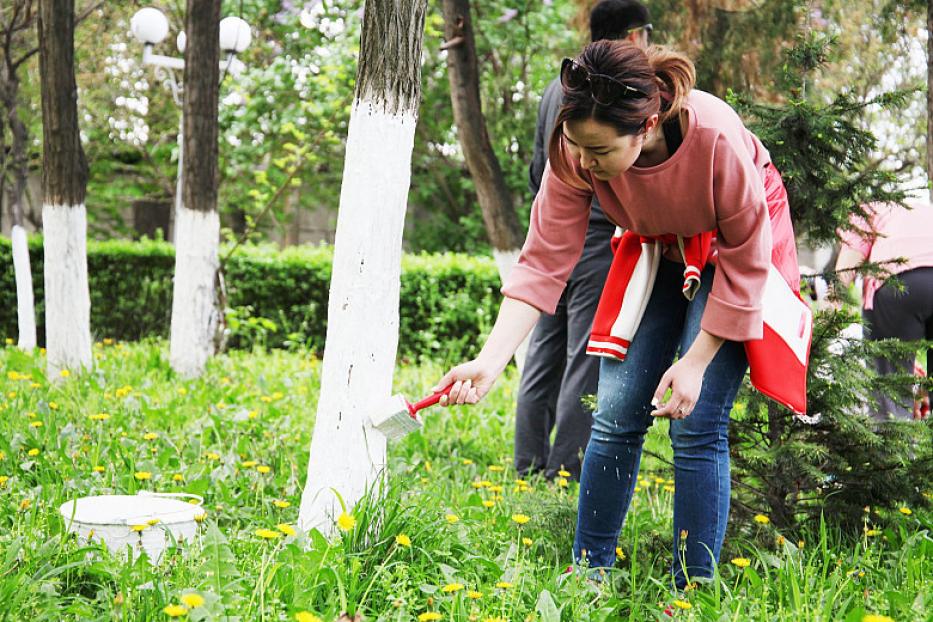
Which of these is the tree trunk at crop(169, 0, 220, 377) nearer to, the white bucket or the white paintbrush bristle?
the white bucket

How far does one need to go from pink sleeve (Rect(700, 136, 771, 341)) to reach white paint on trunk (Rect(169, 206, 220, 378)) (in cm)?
427

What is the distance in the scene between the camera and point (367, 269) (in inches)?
104

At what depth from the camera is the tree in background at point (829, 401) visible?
2.84 meters

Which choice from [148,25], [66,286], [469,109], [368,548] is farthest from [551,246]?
[148,25]

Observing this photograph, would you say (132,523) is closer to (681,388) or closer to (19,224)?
(681,388)

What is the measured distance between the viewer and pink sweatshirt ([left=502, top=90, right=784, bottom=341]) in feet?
7.03

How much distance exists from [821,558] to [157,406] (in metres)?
3.07

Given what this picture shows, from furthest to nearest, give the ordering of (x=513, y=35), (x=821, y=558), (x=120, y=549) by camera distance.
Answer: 1. (x=513, y=35)
2. (x=821, y=558)
3. (x=120, y=549)

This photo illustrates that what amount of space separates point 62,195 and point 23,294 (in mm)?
1367

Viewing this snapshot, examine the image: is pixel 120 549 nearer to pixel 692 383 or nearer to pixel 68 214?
pixel 692 383

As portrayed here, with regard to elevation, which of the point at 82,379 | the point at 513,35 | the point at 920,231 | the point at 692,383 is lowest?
the point at 82,379

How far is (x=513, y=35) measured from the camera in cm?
1064

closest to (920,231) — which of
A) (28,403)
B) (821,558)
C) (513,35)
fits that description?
(821,558)

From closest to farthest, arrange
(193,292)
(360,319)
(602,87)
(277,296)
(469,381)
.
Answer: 1. (602,87)
2. (469,381)
3. (360,319)
4. (193,292)
5. (277,296)
